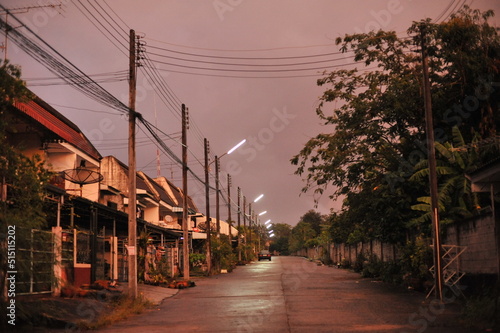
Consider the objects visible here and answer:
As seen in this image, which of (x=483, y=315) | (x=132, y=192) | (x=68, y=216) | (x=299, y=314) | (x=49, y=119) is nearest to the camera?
(x=483, y=315)

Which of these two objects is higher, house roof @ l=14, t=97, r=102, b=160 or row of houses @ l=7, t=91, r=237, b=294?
house roof @ l=14, t=97, r=102, b=160

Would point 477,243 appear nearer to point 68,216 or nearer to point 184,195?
point 68,216

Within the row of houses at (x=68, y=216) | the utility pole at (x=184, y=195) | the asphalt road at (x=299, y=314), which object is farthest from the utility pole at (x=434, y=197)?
the utility pole at (x=184, y=195)

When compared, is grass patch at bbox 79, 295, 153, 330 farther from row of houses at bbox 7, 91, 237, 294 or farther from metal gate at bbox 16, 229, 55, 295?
metal gate at bbox 16, 229, 55, 295

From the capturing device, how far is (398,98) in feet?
99.0

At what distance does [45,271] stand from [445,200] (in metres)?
16.3

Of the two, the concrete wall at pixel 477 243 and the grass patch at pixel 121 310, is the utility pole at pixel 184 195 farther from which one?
the concrete wall at pixel 477 243

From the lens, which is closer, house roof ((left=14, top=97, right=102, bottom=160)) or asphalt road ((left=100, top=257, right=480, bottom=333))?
asphalt road ((left=100, top=257, right=480, bottom=333))

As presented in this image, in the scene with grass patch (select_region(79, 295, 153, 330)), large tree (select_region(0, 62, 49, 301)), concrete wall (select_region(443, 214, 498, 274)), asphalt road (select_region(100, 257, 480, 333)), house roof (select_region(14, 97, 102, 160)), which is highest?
house roof (select_region(14, 97, 102, 160))

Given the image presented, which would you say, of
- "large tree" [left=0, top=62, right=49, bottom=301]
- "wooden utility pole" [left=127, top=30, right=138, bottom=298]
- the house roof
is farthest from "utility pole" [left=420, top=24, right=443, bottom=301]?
the house roof

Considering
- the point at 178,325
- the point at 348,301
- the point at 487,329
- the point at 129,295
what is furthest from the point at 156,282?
the point at 487,329

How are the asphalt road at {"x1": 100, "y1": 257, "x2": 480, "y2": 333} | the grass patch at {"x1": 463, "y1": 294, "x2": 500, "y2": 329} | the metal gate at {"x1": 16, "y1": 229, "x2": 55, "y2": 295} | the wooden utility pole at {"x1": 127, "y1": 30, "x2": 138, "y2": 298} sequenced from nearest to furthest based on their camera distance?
the grass patch at {"x1": 463, "y1": 294, "x2": 500, "y2": 329}, the metal gate at {"x1": 16, "y1": 229, "x2": 55, "y2": 295}, the asphalt road at {"x1": 100, "y1": 257, "x2": 480, "y2": 333}, the wooden utility pole at {"x1": 127, "y1": 30, "x2": 138, "y2": 298}

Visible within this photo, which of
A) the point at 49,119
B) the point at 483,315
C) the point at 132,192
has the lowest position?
the point at 483,315

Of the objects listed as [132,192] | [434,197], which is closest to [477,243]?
[434,197]
